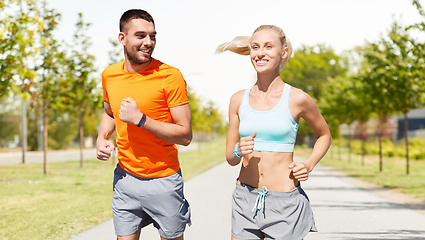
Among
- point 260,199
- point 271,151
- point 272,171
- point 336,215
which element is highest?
point 271,151

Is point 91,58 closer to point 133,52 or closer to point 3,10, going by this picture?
point 3,10

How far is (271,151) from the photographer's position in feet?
10.1

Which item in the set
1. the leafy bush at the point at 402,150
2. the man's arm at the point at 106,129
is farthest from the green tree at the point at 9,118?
the man's arm at the point at 106,129

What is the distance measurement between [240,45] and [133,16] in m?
0.72

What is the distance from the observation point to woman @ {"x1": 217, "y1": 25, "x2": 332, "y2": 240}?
3088 millimetres

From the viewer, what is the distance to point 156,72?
3227 millimetres

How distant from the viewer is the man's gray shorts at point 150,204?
3270mm

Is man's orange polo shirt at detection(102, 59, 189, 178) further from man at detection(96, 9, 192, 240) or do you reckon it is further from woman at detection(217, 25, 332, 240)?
woman at detection(217, 25, 332, 240)

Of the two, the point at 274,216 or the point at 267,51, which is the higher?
the point at 267,51

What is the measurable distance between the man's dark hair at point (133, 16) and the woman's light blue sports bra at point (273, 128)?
35.6 inches

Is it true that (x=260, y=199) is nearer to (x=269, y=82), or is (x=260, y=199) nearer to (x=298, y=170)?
(x=298, y=170)

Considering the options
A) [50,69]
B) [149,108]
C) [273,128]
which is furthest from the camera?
[50,69]

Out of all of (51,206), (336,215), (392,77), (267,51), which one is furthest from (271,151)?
(392,77)

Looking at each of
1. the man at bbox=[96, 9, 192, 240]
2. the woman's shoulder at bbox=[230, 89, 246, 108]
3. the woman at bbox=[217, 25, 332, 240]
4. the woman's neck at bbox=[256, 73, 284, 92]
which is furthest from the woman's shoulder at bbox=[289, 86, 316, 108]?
the man at bbox=[96, 9, 192, 240]
